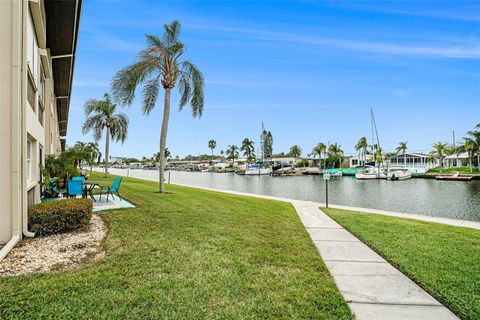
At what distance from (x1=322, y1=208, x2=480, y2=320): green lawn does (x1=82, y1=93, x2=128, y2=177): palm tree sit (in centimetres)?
3141

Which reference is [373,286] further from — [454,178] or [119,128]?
[454,178]

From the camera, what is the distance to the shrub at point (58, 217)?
6152 mm

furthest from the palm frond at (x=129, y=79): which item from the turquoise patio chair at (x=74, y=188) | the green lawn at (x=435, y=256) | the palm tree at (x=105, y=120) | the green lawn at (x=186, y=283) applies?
the palm tree at (x=105, y=120)

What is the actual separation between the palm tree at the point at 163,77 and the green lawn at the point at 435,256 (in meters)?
10.3

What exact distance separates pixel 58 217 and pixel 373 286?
6295 millimetres

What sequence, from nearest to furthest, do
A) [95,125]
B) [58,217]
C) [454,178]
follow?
[58,217] → [95,125] → [454,178]

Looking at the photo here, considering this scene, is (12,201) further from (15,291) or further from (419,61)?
(419,61)

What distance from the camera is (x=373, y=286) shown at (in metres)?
4.40

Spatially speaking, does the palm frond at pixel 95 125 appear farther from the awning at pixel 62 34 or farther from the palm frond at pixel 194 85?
the palm frond at pixel 194 85

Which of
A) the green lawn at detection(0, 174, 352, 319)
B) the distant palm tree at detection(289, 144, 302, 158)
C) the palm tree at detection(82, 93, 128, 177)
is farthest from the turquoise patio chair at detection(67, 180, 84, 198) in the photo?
the distant palm tree at detection(289, 144, 302, 158)

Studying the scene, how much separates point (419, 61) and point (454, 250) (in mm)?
22994

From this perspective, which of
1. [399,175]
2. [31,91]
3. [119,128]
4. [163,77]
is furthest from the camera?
[399,175]

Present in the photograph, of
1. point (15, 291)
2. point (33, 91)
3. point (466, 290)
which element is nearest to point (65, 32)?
point (33, 91)

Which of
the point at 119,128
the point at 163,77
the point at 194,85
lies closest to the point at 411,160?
the point at 119,128
